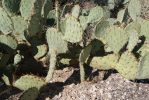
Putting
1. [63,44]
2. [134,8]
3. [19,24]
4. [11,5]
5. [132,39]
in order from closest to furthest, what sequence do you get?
[63,44], [132,39], [19,24], [11,5], [134,8]

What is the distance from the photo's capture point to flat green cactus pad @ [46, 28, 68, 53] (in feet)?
12.6

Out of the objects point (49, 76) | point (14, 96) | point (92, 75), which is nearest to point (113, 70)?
point (92, 75)

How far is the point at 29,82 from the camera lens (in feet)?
→ 12.4

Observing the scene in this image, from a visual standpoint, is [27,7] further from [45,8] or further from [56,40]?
[56,40]

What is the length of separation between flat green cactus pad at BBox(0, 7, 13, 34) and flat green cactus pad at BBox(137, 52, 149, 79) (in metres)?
1.32

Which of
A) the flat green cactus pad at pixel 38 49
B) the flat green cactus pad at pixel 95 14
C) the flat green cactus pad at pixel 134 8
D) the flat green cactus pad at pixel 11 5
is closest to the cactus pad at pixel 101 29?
the flat green cactus pad at pixel 95 14

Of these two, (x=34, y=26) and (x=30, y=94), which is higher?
(x=34, y=26)

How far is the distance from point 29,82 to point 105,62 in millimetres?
789

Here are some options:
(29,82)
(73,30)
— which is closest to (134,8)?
(73,30)

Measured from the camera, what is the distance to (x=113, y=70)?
4.32 meters

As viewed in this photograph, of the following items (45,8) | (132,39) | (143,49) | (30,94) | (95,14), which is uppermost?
(45,8)

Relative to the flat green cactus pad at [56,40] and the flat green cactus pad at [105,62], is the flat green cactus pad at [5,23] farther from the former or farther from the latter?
the flat green cactus pad at [105,62]

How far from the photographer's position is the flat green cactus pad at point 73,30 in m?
3.83

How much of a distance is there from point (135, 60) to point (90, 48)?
42 centimetres
